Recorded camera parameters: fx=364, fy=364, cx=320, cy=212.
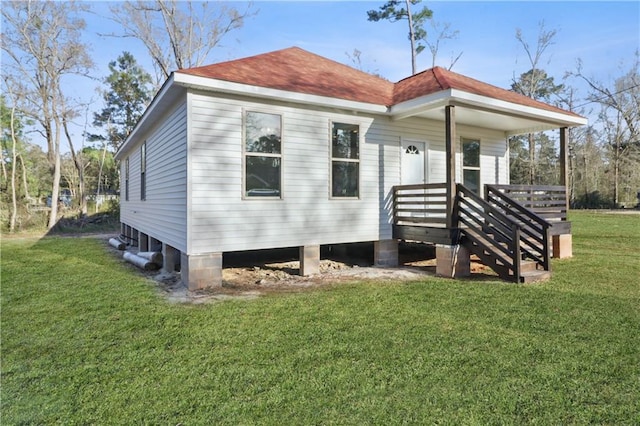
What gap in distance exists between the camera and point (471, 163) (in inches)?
359

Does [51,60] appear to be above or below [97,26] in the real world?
below

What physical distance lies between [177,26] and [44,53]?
6.68 meters

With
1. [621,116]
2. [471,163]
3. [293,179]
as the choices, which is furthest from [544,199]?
[621,116]

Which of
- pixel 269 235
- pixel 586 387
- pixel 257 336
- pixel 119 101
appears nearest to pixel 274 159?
pixel 269 235

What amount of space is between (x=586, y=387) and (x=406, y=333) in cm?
149

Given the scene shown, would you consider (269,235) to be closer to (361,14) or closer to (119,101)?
(361,14)

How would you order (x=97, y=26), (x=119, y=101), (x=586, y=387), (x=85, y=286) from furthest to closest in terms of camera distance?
(x=119, y=101), (x=97, y=26), (x=85, y=286), (x=586, y=387)

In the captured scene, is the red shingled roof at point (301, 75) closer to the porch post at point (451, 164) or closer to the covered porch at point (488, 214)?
the covered porch at point (488, 214)

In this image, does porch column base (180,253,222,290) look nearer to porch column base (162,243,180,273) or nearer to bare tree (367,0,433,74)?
porch column base (162,243,180,273)

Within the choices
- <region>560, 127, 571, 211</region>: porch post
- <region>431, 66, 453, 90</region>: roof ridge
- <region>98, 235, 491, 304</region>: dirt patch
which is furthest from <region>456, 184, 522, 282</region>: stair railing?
<region>560, 127, 571, 211</region>: porch post

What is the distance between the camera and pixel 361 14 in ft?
65.3

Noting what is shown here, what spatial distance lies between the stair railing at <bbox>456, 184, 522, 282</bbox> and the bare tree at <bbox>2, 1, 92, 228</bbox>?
18.4 meters

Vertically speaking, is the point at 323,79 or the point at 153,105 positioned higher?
the point at 323,79

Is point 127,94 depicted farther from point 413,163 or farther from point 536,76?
point 536,76
